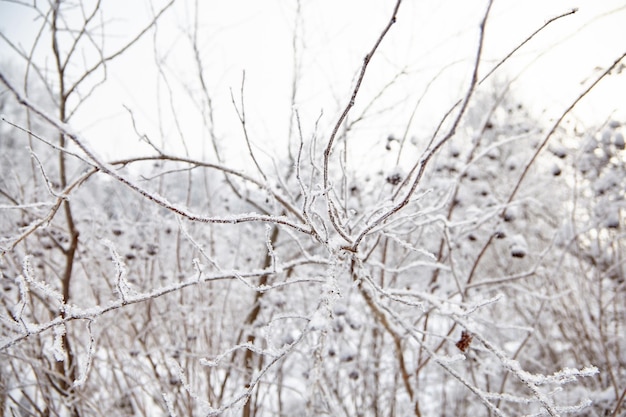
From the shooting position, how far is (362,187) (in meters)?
2.50

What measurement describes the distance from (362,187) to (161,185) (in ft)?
4.66

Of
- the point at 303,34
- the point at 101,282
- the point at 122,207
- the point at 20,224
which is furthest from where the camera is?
the point at 101,282

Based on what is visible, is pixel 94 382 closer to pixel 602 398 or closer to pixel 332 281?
pixel 332 281

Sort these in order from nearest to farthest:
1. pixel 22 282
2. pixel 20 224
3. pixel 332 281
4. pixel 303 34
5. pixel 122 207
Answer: pixel 22 282
pixel 332 281
pixel 20 224
pixel 303 34
pixel 122 207

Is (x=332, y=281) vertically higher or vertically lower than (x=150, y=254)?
lower

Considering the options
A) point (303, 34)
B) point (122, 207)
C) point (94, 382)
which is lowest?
point (94, 382)

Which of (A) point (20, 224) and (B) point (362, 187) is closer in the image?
(A) point (20, 224)

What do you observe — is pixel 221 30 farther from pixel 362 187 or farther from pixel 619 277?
pixel 619 277

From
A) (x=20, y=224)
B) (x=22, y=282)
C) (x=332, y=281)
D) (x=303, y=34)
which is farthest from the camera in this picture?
(x=303, y=34)

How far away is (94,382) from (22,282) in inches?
109

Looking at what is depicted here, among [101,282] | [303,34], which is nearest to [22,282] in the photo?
[303,34]

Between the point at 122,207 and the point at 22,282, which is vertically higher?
the point at 122,207

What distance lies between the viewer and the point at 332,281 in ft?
2.75

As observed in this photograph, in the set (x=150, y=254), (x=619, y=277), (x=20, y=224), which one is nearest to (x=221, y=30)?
Answer: (x=150, y=254)
